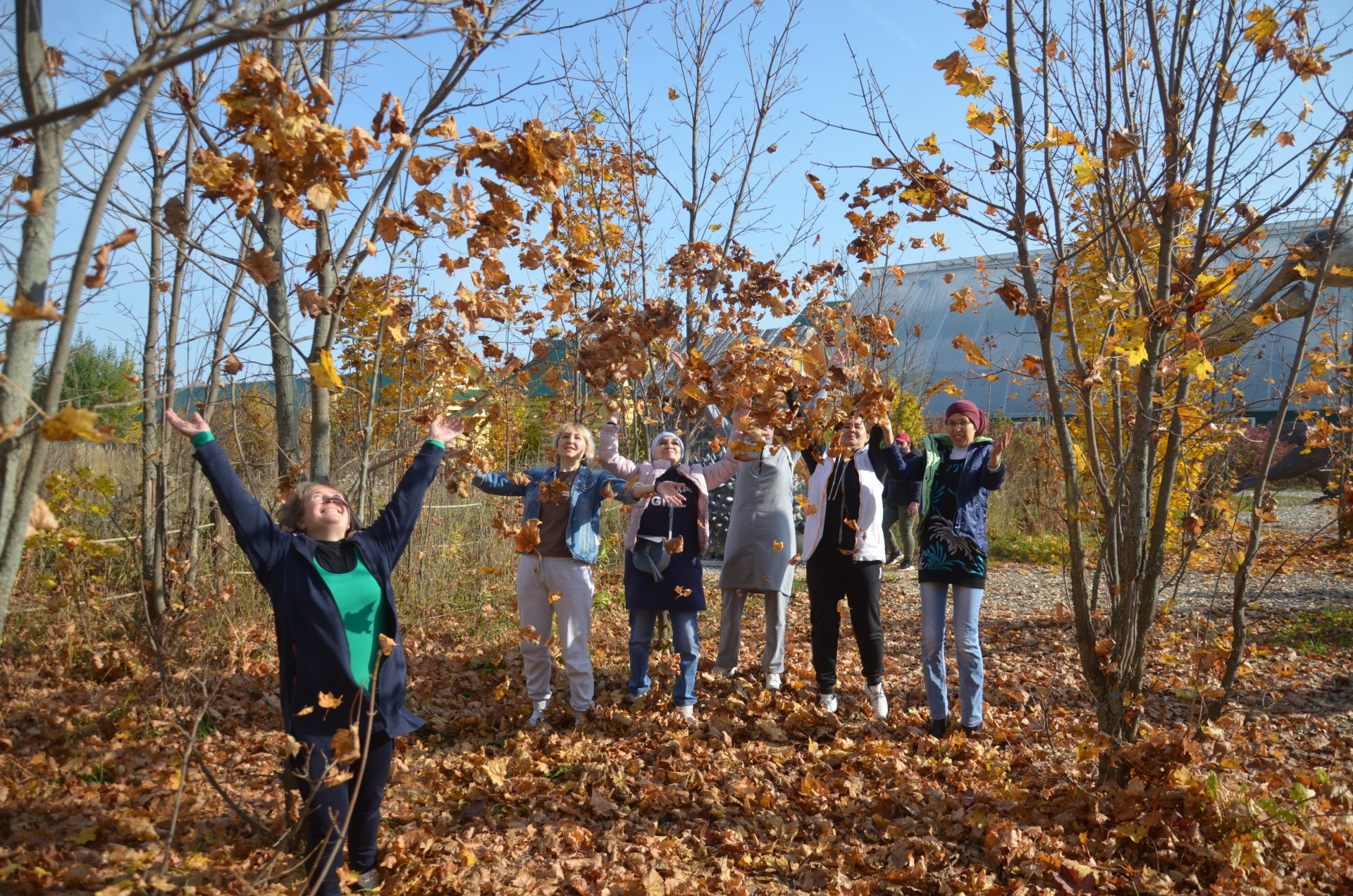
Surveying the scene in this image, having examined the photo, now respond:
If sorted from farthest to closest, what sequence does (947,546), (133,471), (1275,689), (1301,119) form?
(133,471) < (1275,689) < (947,546) < (1301,119)

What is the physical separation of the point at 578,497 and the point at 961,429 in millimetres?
2038

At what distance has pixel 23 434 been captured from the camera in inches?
71.1

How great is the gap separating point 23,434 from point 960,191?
3074 millimetres

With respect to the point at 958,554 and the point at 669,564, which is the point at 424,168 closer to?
the point at 669,564

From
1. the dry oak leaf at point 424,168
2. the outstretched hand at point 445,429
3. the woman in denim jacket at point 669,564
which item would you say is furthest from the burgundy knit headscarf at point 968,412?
the dry oak leaf at point 424,168

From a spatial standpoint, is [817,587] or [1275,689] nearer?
[817,587]

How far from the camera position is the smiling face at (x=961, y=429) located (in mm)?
4512

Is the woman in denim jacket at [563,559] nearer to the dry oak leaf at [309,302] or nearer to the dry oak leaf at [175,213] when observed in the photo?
the dry oak leaf at [309,302]

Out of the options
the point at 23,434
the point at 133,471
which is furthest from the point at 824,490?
the point at 133,471

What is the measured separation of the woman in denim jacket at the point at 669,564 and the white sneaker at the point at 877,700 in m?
0.99

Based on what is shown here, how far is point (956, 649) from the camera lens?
173 inches

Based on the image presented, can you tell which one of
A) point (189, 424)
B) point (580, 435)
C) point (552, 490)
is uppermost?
point (580, 435)

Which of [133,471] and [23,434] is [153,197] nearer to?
[133,471]

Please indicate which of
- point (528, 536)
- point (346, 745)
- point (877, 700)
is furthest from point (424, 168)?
point (877, 700)
